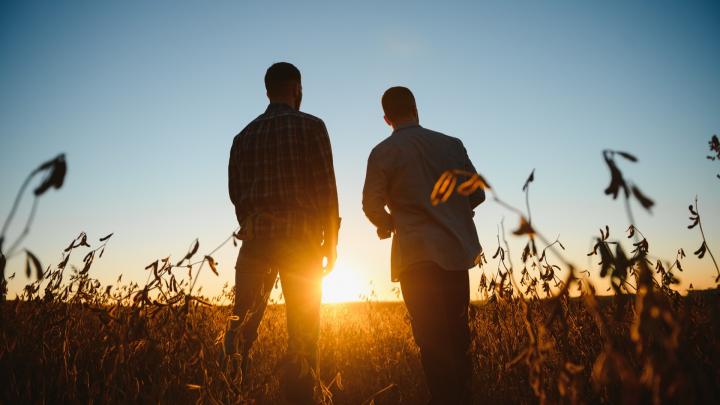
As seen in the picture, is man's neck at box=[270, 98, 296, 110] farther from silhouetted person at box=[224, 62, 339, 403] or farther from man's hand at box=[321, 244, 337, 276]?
man's hand at box=[321, 244, 337, 276]

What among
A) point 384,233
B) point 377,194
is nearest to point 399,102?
point 377,194

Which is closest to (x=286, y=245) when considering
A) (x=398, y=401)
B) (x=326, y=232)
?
(x=326, y=232)

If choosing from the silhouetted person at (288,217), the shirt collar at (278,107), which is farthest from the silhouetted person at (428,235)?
the shirt collar at (278,107)

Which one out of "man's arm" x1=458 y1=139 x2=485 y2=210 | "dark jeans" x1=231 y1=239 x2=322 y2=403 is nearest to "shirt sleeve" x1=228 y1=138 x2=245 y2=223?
"dark jeans" x1=231 y1=239 x2=322 y2=403

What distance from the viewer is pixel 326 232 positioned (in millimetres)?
2766

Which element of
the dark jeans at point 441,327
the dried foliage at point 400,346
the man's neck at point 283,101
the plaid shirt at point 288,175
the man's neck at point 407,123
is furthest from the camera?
the man's neck at point 283,101

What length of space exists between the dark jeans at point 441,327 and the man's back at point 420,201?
0.10 m

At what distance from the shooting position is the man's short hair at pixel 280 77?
9.90ft

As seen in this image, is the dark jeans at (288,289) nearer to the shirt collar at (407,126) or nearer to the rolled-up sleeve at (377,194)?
the rolled-up sleeve at (377,194)

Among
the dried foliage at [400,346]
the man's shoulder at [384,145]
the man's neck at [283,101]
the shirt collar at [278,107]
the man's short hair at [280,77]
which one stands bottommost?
the dried foliage at [400,346]

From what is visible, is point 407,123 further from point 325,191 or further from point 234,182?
point 234,182

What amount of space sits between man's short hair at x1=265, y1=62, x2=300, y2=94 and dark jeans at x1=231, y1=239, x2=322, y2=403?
1227 millimetres

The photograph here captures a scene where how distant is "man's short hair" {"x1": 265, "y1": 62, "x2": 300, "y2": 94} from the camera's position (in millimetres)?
3018

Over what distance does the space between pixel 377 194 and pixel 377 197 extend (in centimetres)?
2
